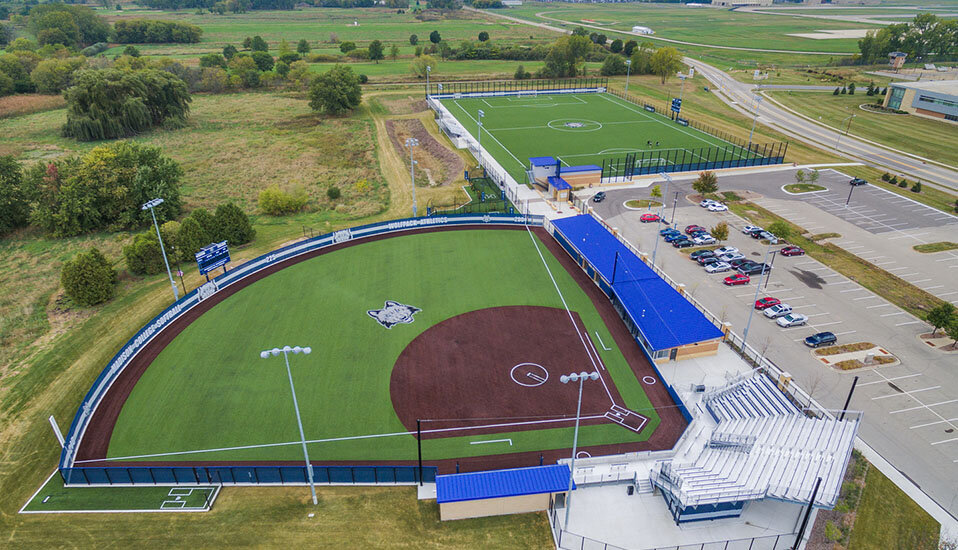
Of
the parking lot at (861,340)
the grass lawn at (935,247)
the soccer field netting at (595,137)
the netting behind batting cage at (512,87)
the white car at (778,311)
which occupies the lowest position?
the parking lot at (861,340)

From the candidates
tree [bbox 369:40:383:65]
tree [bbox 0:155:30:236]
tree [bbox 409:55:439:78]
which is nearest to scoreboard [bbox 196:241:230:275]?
tree [bbox 0:155:30:236]

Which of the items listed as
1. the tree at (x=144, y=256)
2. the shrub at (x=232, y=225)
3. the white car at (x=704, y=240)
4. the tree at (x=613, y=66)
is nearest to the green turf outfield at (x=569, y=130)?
the tree at (x=613, y=66)

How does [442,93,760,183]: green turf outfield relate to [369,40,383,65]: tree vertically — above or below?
below

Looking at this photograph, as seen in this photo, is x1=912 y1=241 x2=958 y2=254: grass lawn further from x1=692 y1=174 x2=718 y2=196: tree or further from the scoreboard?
the scoreboard

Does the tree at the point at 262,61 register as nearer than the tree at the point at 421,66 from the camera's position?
No

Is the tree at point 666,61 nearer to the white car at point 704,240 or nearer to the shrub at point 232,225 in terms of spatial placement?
the white car at point 704,240

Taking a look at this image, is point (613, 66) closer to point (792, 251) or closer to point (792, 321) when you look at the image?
point (792, 251)

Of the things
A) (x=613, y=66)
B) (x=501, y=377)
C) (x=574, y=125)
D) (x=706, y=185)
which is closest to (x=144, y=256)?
(x=501, y=377)
